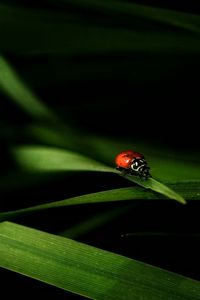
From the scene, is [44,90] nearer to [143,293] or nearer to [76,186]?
[76,186]

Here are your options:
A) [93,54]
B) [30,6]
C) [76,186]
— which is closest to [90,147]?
[76,186]

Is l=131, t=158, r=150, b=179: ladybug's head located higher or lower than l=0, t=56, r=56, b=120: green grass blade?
lower

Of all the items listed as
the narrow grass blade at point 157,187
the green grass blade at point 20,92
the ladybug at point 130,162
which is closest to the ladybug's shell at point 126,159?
the ladybug at point 130,162

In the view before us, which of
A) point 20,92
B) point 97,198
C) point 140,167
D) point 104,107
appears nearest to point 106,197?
point 97,198

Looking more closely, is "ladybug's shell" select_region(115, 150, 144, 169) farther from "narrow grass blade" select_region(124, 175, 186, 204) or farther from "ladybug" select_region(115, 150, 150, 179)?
"narrow grass blade" select_region(124, 175, 186, 204)

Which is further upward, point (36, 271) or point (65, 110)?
point (65, 110)

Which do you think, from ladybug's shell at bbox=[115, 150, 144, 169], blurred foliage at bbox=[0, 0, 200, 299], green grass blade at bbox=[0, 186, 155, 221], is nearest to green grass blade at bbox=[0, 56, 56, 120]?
blurred foliage at bbox=[0, 0, 200, 299]
